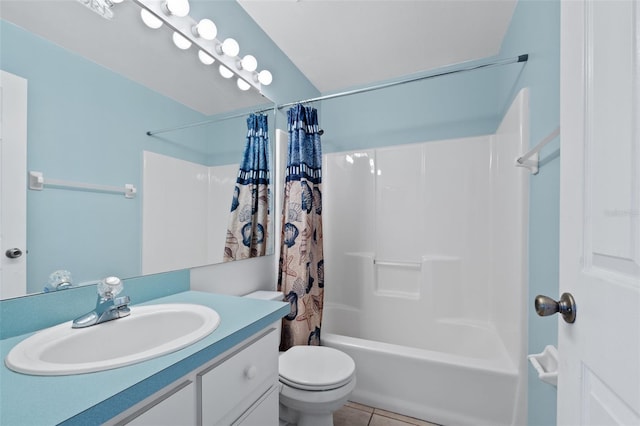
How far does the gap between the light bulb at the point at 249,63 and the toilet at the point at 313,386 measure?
171cm

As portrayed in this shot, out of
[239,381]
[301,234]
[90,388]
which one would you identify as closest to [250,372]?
[239,381]

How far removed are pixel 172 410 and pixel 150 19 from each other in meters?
1.42

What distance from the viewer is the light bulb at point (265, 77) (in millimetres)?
1804

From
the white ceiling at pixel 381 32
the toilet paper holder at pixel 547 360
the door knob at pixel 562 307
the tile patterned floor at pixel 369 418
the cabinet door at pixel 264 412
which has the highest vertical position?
the white ceiling at pixel 381 32

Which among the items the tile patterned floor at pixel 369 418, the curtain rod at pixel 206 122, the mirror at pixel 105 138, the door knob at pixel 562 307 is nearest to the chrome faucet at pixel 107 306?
the mirror at pixel 105 138

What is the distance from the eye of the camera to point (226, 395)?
722mm

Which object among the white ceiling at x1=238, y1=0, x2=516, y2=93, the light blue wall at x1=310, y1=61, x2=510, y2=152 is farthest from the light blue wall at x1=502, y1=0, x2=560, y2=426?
the light blue wall at x1=310, y1=61, x2=510, y2=152

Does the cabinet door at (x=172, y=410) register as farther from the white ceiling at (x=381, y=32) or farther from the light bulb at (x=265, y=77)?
the white ceiling at (x=381, y=32)

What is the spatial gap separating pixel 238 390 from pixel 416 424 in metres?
1.32

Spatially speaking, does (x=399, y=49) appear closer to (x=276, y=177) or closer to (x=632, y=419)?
(x=276, y=177)

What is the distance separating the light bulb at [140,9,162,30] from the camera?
3.65 ft

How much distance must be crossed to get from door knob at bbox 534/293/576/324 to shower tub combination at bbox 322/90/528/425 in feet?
3.09

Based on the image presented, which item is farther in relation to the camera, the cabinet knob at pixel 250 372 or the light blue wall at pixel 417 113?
the light blue wall at pixel 417 113

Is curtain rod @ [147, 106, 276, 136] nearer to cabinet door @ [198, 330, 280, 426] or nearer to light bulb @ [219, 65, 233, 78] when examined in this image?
light bulb @ [219, 65, 233, 78]
